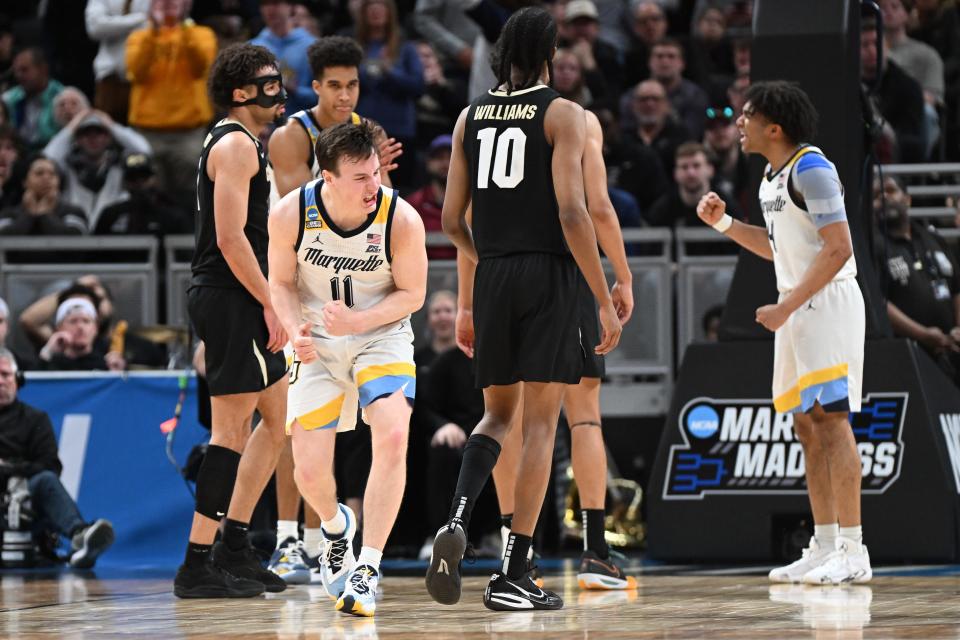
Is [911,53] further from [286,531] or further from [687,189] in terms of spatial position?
[286,531]

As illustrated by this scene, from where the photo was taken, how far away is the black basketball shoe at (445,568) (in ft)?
18.2

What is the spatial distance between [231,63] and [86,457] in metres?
3.90

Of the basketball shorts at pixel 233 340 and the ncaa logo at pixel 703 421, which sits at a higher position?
the basketball shorts at pixel 233 340

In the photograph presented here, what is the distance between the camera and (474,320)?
614cm

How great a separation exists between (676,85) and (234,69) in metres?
7.41

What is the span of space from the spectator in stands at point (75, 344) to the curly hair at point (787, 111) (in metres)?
4.95

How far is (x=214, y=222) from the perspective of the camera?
6.94m

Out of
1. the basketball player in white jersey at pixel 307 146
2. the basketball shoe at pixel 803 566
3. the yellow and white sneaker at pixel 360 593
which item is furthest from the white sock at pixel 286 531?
the basketball shoe at pixel 803 566

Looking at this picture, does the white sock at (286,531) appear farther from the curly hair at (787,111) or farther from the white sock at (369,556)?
the curly hair at (787,111)

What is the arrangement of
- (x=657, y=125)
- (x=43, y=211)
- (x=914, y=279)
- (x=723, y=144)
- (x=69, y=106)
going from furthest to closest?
(x=69, y=106)
(x=657, y=125)
(x=723, y=144)
(x=43, y=211)
(x=914, y=279)

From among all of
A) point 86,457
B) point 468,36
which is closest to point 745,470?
point 86,457

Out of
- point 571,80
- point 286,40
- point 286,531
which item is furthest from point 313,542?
point 286,40

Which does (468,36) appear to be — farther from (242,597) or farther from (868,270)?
(242,597)

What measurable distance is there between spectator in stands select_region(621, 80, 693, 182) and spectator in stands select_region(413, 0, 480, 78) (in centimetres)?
202
